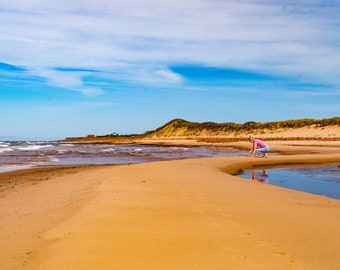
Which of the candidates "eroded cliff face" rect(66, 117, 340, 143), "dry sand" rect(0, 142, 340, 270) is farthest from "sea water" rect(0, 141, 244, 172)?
"eroded cliff face" rect(66, 117, 340, 143)

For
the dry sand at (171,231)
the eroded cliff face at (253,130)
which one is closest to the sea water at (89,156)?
the dry sand at (171,231)

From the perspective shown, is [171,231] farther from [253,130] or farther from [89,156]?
[253,130]

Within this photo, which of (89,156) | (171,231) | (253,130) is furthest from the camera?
(253,130)

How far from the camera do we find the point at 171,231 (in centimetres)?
494

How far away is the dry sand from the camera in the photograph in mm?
3795

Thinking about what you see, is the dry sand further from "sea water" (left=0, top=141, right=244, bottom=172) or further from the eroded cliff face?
the eroded cliff face

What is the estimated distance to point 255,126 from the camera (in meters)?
78.2

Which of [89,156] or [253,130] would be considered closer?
[89,156]

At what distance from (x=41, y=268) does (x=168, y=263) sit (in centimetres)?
124

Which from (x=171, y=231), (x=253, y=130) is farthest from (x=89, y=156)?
(x=253, y=130)

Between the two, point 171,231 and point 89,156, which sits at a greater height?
point 171,231

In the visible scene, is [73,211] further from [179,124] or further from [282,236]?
[179,124]

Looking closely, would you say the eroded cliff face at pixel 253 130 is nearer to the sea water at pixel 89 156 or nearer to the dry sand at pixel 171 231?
the sea water at pixel 89 156

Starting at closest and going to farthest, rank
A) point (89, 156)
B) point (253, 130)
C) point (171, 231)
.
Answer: point (171, 231), point (89, 156), point (253, 130)
